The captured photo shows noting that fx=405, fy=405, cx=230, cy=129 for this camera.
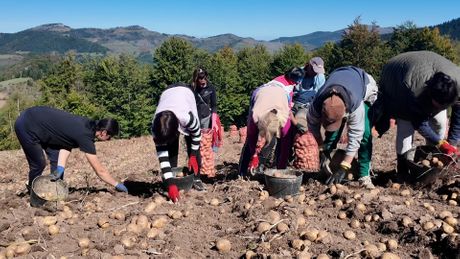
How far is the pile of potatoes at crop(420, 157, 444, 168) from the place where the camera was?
423cm

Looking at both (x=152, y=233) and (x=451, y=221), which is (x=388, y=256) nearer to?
(x=451, y=221)

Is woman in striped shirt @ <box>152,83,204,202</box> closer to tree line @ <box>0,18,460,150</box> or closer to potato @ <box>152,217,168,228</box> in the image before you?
potato @ <box>152,217,168,228</box>

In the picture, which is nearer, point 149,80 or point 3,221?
point 3,221

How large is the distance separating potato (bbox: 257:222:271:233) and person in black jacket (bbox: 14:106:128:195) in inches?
76.1

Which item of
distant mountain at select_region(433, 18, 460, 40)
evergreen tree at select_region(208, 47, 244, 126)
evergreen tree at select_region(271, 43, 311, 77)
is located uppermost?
distant mountain at select_region(433, 18, 460, 40)

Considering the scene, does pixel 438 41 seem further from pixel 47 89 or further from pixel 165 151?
pixel 165 151

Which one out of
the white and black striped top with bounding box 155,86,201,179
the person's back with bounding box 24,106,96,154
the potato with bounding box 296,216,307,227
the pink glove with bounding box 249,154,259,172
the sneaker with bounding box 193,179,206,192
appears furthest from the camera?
the pink glove with bounding box 249,154,259,172

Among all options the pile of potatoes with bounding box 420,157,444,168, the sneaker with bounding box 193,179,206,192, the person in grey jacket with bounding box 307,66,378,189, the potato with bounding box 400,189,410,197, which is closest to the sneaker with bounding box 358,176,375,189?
the person in grey jacket with bounding box 307,66,378,189

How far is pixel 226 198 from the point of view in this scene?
4.32 meters

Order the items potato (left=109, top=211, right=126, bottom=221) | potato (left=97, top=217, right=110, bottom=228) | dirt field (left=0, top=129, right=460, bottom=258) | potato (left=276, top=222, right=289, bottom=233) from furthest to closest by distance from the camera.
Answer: potato (left=109, top=211, right=126, bottom=221) < potato (left=97, top=217, right=110, bottom=228) < potato (left=276, top=222, right=289, bottom=233) < dirt field (left=0, top=129, right=460, bottom=258)

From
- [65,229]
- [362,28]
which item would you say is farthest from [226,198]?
[362,28]

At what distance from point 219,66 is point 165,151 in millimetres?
32272

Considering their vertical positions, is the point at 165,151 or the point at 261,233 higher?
the point at 165,151

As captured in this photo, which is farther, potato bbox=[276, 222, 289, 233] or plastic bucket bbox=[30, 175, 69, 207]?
plastic bucket bbox=[30, 175, 69, 207]
